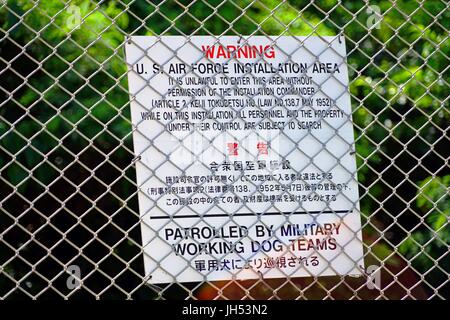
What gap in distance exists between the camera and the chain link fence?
2947 millimetres

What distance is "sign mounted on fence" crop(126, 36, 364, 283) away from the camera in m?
2.94

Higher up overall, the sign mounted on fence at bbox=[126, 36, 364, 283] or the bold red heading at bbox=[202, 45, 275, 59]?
the bold red heading at bbox=[202, 45, 275, 59]

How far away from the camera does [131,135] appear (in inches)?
127

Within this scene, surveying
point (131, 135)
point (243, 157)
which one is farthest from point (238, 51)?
point (131, 135)

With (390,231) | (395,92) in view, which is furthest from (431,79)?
(390,231)

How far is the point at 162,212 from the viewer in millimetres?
2922

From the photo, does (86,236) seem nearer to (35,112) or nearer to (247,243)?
(35,112)

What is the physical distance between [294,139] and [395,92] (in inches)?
31.0

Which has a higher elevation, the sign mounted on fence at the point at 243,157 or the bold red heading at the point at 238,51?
the bold red heading at the point at 238,51

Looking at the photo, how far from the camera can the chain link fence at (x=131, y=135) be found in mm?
2947

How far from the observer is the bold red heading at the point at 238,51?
3.02 metres

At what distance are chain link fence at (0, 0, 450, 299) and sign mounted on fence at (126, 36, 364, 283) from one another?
0.05 ft

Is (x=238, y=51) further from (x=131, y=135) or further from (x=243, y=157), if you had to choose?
(x=131, y=135)

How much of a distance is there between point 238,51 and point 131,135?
1.93ft
